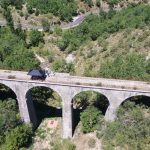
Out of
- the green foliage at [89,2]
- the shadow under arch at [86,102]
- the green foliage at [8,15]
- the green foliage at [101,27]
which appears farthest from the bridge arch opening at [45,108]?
the green foliage at [89,2]

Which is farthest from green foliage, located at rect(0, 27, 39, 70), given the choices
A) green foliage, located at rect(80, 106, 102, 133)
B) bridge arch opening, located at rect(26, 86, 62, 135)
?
green foliage, located at rect(80, 106, 102, 133)

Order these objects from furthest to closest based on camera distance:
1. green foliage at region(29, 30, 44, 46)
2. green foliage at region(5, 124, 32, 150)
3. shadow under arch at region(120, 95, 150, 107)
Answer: green foliage at region(29, 30, 44, 46) < shadow under arch at region(120, 95, 150, 107) < green foliage at region(5, 124, 32, 150)

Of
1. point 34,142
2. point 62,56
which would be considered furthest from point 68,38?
point 34,142

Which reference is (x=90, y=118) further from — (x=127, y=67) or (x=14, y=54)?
(x=14, y=54)

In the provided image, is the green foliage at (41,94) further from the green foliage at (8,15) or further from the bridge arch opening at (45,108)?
the green foliage at (8,15)

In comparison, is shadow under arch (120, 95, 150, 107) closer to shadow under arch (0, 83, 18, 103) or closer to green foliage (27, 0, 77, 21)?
shadow under arch (0, 83, 18, 103)
